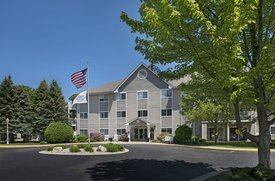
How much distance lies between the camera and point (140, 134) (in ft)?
170

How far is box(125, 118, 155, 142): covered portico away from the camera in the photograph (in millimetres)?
50000

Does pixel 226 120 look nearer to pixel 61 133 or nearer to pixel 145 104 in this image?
pixel 145 104

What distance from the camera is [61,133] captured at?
41156 millimetres

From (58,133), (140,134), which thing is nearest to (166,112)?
(140,134)

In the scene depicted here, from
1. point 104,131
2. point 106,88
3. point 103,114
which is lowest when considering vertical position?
point 104,131

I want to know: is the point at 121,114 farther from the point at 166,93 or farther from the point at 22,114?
the point at 22,114

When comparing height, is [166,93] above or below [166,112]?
above

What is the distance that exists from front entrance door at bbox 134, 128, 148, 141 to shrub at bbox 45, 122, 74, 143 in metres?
12.8

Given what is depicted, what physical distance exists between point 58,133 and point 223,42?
3520 centimetres

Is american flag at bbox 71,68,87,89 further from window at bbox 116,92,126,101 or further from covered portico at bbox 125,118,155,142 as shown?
window at bbox 116,92,126,101

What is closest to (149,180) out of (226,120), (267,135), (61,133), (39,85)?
(267,135)

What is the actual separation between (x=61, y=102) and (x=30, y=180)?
43.1m

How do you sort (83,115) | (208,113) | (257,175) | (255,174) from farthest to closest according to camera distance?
(83,115), (208,113), (255,174), (257,175)

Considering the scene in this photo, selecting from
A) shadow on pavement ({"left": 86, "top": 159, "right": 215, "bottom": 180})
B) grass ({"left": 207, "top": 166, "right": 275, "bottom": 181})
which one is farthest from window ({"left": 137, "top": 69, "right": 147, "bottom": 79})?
grass ({"left": 207, "top": 166, "right": 275, "bottom": 181})
